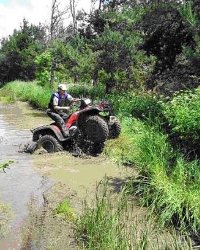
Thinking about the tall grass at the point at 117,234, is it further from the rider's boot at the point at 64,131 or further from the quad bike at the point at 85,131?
the rider's boot at the point at 64,131

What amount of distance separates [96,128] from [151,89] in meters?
7.81

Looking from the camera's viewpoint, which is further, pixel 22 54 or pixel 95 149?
pixel 22 54

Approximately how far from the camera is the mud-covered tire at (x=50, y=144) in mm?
9648

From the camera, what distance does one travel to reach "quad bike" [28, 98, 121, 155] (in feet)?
28.8

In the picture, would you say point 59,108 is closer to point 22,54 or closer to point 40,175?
point 40,175

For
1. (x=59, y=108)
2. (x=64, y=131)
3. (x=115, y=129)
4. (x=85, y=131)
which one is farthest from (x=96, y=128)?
(x=59, y=108)

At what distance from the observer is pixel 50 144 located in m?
9.70

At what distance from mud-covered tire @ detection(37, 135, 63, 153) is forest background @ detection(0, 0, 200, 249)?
4.14 feet

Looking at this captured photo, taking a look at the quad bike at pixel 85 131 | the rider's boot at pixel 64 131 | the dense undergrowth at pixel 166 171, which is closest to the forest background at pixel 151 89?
the dense undergrowth at pixel 166 171

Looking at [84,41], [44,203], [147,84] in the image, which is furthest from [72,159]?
[84,41]

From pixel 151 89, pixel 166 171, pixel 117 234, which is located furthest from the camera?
pixel 151 89

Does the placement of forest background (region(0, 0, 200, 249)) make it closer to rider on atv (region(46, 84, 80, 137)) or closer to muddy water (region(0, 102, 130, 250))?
muddy water (region(0, 102, 130, 250))

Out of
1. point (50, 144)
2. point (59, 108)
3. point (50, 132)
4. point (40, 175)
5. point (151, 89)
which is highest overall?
point (151, 89)

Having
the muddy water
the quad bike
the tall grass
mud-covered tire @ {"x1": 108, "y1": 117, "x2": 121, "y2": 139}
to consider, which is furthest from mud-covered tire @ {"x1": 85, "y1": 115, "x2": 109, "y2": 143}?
the tall grass
